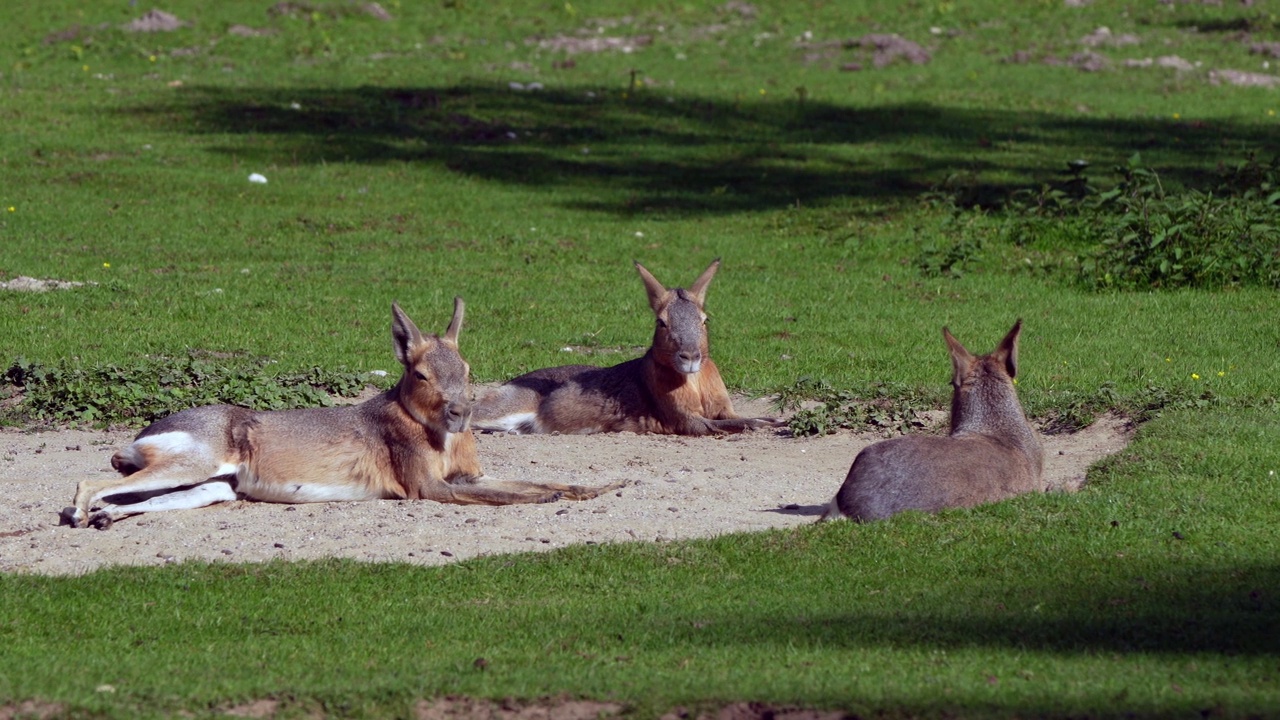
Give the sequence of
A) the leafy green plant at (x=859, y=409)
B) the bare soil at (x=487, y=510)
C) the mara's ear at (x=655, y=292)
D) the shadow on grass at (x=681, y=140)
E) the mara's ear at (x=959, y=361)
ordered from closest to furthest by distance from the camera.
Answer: the bare soil at (x=487, y=510) < the mara's ear at (x=959, y=361) < the leafy green plant at (x=859, y=409) < the mara's ear at (x=655, y=292) < the shadow on grass at (x=681, y=140)

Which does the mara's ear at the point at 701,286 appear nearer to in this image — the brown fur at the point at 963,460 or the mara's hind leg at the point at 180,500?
the brown fur at the point at 963,460

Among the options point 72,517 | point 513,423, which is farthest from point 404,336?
point 513,423

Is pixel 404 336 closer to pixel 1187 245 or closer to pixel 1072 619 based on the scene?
pixel 1072 619

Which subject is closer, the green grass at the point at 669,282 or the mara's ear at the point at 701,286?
the green grass at the point at 669,282

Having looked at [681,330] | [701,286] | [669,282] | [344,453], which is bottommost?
[669,282]

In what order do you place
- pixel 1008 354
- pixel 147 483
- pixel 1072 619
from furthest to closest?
pixel 1008 354 → pixel 147 483 → pixel 1072 619

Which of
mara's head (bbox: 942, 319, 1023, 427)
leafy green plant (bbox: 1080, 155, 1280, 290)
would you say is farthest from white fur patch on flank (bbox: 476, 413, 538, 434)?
leafy green plant (bbox: 1080, 155, 1280, 290)

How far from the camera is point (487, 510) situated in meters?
8.32

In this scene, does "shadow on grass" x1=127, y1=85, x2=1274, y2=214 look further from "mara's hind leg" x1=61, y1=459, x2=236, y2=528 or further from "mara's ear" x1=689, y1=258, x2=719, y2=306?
"mara's hind leg" x1=61, y1=459, x2=236, y2=528

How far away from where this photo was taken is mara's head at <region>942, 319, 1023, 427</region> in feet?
27.5

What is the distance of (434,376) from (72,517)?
1959 mm

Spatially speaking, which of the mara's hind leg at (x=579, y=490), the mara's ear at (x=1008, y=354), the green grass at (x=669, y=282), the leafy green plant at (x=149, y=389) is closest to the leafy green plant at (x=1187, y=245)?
the green grass at (x=669, y=282)

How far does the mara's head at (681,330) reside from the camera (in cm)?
1072

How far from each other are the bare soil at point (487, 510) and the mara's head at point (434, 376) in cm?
48
